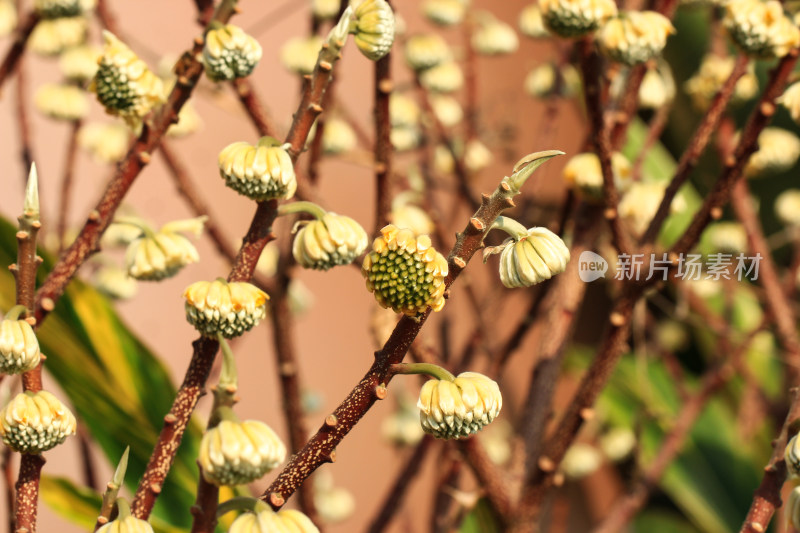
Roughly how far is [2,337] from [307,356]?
0.83 m

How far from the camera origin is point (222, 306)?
0.93 ft

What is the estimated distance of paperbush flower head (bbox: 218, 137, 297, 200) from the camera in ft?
0.93

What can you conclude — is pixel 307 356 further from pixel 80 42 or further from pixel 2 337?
pixel 2 337

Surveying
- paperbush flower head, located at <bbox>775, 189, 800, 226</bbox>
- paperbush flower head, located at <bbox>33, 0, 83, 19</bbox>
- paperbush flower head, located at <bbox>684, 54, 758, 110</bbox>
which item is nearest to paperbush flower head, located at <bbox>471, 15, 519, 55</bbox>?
paperbush flower head, located at <bbox>684, 54, 758, 110</bbox>

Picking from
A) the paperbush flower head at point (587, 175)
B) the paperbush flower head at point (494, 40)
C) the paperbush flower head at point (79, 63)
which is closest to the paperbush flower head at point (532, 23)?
the paperbush flower head at point (494, 40)

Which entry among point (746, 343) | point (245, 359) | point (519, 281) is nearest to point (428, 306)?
point (519, 281)

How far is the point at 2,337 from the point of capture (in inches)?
10.7

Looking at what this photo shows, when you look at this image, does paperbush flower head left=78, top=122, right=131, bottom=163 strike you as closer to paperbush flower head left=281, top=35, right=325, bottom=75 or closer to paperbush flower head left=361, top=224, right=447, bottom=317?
paperbush flower head left=281, top=35, right=325, bottom=75

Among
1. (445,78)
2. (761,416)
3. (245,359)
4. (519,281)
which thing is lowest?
(245,359)

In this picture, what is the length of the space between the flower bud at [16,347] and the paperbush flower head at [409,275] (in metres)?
0.12

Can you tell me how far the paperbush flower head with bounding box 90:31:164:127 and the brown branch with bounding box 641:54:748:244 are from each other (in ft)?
0.89

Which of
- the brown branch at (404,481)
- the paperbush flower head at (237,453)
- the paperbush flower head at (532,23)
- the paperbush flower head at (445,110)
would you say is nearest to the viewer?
the paperbush flower head at (237,453)

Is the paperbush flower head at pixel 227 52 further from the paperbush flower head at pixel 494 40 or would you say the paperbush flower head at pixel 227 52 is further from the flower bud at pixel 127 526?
the paperbush flower head at pixel 494 40

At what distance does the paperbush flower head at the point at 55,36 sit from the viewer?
639mm
